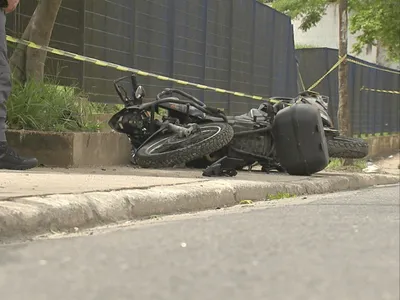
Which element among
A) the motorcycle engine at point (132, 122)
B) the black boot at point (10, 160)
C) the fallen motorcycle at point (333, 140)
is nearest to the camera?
the black boot at point (10, 160)

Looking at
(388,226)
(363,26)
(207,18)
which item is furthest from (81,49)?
(363,26)

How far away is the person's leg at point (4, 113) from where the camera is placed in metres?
5.41

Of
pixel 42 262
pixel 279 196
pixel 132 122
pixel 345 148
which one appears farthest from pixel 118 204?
pixel 345 148

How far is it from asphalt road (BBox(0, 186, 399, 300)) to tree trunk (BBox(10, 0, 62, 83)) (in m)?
4.02

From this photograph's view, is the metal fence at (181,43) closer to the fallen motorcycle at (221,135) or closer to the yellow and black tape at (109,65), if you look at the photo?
the yellow and black tape at (109,65)

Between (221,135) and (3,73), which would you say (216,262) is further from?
(221,135)

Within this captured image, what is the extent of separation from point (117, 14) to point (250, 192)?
13.4 feet

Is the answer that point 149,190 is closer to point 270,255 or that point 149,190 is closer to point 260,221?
point 260,221

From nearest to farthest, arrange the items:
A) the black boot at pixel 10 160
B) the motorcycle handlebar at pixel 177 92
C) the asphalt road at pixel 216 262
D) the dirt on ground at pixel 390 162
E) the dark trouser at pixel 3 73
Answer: the asphalt road at pixel 216 262
the dark trouser at pixel 3 73
the black boot at pixel 10 160
the motorcycle handlebar at pixel 177 92
the dirt on ground at pixel 390 162

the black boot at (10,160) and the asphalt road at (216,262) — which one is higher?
the black boot at (10,160)

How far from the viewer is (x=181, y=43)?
1054cm

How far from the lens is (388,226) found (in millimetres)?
3867

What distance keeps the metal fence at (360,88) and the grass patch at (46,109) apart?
9085mm

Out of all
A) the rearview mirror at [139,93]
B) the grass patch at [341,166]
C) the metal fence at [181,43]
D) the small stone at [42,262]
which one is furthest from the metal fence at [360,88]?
the small stone at [42,262]
